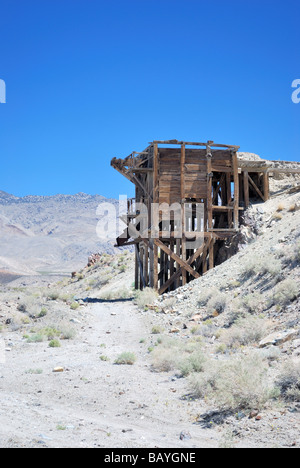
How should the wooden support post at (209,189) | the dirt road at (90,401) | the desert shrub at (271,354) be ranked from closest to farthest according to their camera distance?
the dirt road at (90,401), the desert shrub at (271,354), the wooden support post at (209,189)

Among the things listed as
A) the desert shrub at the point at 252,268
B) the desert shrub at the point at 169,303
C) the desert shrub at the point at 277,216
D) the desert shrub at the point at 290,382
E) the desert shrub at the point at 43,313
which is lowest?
the desert shrub at the point at 290,382

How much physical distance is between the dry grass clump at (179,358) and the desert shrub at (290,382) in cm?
221

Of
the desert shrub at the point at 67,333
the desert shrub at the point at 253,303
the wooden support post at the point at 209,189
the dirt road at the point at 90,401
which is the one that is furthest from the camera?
the wooden support post at the point at 209,189

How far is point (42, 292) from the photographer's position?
20469 millimetres

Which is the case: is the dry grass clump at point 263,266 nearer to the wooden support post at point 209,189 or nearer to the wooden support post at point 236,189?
the wooden support post at point 209,189

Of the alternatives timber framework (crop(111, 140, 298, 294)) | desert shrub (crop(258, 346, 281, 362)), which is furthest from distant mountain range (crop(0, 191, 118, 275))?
desert shrub (crop(258, 346, 281, 362))

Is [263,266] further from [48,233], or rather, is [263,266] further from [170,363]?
[48,233]

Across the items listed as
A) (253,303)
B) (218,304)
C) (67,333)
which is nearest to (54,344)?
(67,333)

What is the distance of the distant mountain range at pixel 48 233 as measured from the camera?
9938 cm

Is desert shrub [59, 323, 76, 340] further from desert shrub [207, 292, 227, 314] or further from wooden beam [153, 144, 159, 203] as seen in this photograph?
wooden beam [153, 144, 159, 203]

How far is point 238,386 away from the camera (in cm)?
669

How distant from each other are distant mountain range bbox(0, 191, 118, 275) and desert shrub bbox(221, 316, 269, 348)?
78836 millimetres

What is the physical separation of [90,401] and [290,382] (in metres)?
3.26

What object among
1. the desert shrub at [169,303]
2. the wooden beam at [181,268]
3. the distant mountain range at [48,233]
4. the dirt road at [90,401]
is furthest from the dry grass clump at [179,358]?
the distant mountain range at [48,233]
